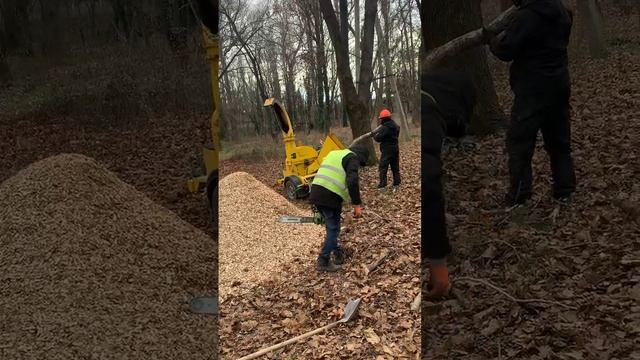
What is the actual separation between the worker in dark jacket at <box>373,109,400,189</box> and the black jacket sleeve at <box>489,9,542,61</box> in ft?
1.85

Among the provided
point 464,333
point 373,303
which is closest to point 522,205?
point 464,333

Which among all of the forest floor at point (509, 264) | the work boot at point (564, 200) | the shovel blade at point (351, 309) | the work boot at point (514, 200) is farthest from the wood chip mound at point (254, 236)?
the work boot at point (564, 200)

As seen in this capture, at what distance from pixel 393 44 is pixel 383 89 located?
8.5 inches

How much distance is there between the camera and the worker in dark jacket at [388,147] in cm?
256

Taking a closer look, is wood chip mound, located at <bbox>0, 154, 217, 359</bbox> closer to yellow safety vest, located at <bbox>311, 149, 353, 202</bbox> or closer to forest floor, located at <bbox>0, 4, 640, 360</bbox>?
forest floor, located at <bbox>0, 4, 640, 360</bbox>

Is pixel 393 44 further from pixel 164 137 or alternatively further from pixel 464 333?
pixel 164 137

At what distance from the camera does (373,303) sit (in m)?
2.61

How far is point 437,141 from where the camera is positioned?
2385mm

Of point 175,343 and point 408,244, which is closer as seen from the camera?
point 408,244

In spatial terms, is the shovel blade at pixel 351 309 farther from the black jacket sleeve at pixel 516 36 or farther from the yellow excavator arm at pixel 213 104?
the black jacket sleeve at pixel 516 36

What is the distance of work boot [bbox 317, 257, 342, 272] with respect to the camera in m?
2.69

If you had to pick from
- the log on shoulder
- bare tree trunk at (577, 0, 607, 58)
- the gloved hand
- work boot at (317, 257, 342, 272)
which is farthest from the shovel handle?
bare tree trunk at (577, 0, 607, 58)

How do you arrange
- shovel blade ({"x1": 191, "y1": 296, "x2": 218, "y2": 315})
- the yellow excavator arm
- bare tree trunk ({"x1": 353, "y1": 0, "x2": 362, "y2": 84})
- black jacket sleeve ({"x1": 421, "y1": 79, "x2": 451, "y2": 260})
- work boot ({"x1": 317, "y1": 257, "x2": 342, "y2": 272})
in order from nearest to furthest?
black jacket sleeve ({"x1": 421, "y1": 79, "x2": 451, "y2": 260}) < bare tree trunk ({"x1": 353, "y1": 0, "x2": 362, "y2": 84}) < work boot ({"x1": 317, "y1": 257, "x2": 342, "y2": 272}) < the yellow excavator arm < shovel blade ({"x1": 191, "y1": 296, "x2": 218, "y2": 315})

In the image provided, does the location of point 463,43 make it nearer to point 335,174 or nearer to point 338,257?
point 335,174
